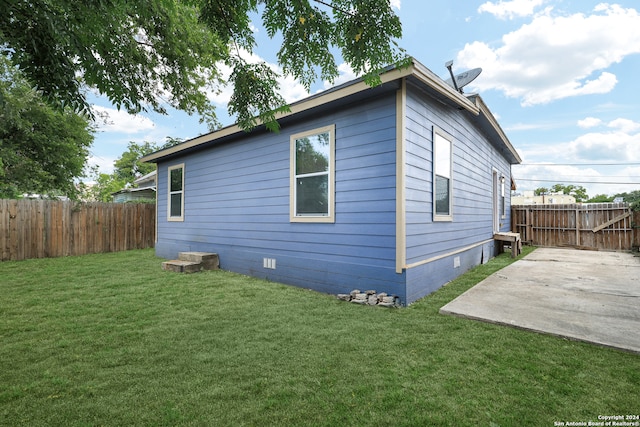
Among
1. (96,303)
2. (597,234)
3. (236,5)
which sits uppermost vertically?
(236,5)

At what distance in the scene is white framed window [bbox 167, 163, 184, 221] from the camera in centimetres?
760

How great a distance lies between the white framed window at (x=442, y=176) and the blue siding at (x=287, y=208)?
1.19m

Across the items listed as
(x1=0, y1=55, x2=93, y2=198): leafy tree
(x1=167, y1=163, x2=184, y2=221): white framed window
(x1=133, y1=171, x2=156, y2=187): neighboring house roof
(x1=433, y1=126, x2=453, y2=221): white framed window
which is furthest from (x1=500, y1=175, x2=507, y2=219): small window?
(x1=133, y1=171, x2=156, y2=187): neighboring house roof

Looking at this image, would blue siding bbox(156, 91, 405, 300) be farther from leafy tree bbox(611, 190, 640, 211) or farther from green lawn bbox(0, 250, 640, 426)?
leafy tree bbox(611, 190, 640, 211)

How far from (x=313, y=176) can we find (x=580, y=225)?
9.50 meters

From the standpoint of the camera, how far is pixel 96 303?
3674 millimetres

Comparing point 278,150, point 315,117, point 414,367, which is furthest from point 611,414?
point 278,150

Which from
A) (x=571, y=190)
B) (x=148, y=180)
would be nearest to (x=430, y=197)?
(x=148, y=180)

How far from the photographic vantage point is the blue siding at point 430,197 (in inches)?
149

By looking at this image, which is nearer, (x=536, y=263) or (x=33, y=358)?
(x=33, y=358)

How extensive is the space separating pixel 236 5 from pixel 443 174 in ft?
12.4

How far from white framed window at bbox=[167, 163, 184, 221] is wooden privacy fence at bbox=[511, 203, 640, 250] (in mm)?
10982

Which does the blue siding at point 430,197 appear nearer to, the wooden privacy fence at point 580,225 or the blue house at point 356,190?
the blue house at point 356,190

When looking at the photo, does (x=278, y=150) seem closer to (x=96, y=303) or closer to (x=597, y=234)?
(x=96, y=303)
